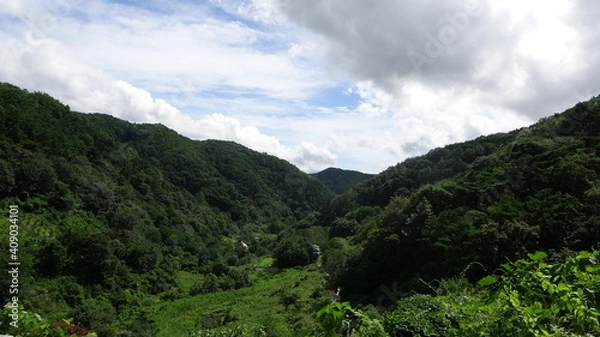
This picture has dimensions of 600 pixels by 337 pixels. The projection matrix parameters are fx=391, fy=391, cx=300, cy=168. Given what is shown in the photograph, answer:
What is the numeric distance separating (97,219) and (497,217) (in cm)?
4337

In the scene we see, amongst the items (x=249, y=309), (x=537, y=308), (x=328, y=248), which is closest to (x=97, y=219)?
(x=249, y=309)

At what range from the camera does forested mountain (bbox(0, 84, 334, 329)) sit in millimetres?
34125

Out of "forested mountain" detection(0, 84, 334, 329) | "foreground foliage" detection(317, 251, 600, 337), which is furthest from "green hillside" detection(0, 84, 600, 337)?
"forested mountain" detection(0, 84, 334, 329)

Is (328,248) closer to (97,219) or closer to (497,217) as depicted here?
(497,217)

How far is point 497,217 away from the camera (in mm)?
20875

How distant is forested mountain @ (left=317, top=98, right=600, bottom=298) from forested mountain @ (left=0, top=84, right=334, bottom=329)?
68.2 ft

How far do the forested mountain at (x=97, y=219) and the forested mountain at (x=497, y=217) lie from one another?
20785 millimetres

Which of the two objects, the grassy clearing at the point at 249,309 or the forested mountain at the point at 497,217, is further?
the grassy clearing at the point at 249,309

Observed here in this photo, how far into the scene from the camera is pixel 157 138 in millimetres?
107625

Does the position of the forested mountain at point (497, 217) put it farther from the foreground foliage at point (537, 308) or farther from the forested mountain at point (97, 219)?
the forested mountain at point (97, 219)

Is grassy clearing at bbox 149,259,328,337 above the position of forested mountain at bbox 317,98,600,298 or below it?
below

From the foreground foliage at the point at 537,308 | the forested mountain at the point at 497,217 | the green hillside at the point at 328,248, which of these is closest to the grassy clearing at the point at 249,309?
the green hillside at the point at 328,248

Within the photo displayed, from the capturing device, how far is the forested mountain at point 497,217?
18578 millimetres

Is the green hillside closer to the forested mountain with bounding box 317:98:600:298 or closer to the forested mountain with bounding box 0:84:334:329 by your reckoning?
the forested mountain with bounding box 317:98:600:298
